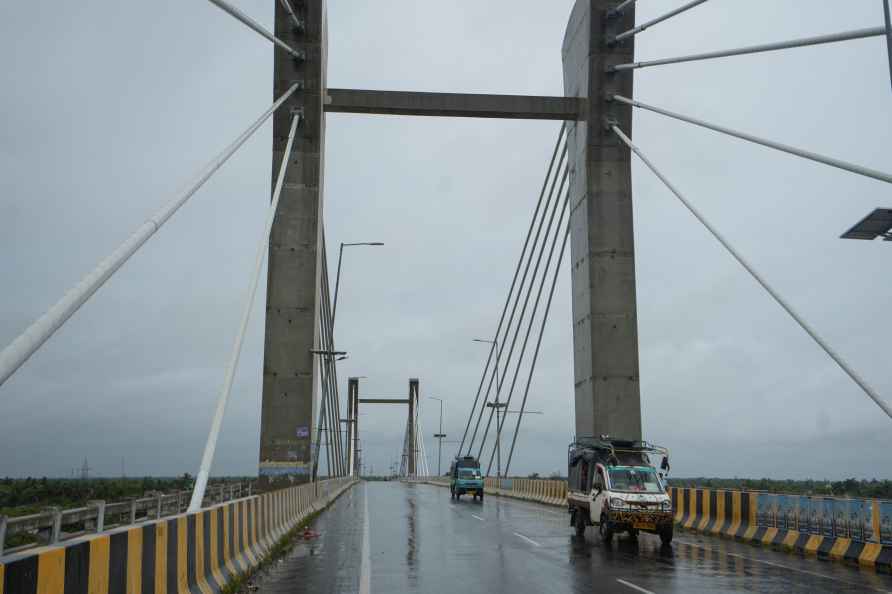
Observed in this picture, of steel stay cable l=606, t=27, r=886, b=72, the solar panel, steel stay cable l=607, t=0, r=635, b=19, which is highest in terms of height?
steel stay cable l=607, t=0, r=635, b=19

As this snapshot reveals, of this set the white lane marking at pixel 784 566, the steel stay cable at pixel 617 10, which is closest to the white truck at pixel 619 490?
the white lane marking at pixel 784 566

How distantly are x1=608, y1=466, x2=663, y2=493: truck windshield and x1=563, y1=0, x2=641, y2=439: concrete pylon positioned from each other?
240 inches

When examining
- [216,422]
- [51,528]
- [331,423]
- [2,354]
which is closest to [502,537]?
[216,422]

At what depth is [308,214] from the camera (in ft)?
94.7

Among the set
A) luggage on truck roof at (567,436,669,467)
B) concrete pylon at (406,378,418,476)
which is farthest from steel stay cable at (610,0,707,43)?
concrete pylon at (406,378,418,476)

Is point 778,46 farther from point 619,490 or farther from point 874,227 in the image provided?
point 619,490

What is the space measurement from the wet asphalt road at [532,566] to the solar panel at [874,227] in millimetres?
5124

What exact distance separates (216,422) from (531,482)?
1329 inches

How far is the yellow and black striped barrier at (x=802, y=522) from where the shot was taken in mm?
16203

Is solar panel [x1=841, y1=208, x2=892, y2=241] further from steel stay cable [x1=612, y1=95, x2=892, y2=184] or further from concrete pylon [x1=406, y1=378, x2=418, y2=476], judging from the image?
concrete pylon [x1=406, y1=378, x2=418, y2=476]

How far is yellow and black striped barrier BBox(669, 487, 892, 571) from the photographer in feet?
53.2

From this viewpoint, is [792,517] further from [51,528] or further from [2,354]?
[2,354]

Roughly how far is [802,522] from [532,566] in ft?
24.8

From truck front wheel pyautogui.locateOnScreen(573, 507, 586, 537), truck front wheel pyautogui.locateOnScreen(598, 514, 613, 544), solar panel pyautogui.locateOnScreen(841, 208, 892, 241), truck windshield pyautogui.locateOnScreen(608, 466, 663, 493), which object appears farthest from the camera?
truck front wheel pyautogui.locateOnScreen(573, 507, 586, 537)
